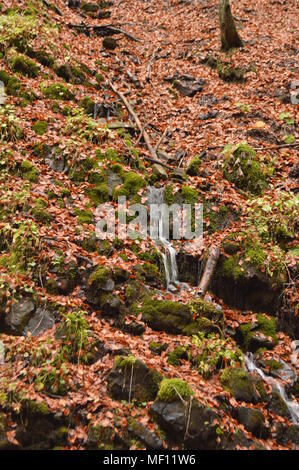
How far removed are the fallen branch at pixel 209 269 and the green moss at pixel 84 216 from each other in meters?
2.66

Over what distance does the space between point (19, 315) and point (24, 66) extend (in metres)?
8.22

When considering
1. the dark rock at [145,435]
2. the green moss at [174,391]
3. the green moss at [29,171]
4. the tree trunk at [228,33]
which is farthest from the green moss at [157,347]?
the tree trunk at [228,33]

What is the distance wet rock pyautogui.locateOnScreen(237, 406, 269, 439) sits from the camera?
17.1 ft

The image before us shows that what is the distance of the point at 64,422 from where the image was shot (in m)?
4.86

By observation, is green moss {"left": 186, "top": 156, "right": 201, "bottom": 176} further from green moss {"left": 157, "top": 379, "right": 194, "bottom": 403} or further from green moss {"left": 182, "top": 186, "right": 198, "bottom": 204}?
green moss {"left": 157, "top": 379, "right": 194, "bottom": 403}

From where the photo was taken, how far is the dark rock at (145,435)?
15.4 feet

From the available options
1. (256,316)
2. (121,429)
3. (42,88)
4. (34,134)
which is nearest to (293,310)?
(256,316)

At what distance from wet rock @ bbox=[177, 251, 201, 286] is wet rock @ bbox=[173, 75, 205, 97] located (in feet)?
26.0

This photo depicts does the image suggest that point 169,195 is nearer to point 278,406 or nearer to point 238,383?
point 238,383

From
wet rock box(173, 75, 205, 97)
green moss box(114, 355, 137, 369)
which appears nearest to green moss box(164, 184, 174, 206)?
green moss box(114, 355, 137, 369)

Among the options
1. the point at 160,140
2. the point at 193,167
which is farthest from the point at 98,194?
the point at 160,140

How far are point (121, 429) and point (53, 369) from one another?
126 cm

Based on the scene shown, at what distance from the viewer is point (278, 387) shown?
5961 mm

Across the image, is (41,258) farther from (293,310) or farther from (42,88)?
(42,88)
